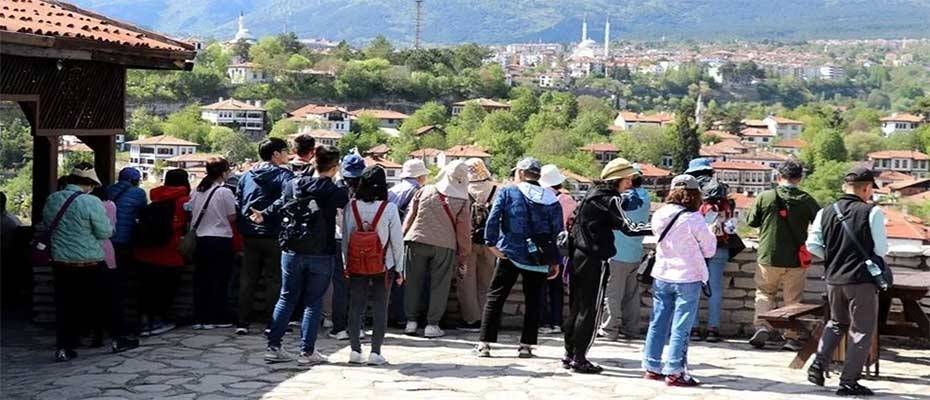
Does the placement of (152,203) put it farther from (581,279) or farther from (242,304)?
(581,279)

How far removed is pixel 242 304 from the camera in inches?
281

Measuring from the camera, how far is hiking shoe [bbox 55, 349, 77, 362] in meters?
6.41

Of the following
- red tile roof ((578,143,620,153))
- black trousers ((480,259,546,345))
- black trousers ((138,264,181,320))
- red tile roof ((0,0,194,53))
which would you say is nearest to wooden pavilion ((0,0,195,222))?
red tile roof ((0,0,194,53))

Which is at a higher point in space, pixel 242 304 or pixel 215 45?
pixel 215 45

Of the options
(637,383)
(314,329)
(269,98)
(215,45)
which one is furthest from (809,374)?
(215,45)

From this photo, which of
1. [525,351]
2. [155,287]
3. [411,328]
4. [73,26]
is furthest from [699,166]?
[73,26]

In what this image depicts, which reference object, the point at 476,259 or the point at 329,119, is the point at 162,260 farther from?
the point at 329,119

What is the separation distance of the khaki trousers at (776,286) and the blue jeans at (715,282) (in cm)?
22

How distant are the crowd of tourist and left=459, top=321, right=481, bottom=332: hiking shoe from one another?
0.01 meters

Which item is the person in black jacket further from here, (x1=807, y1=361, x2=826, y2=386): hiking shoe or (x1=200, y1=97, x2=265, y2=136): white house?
(x1=200, y1=97, x2=265, y2=136): white house

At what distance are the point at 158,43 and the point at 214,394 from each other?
3.54 metres

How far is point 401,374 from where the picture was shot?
6023mm

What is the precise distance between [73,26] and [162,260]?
1.68 metres

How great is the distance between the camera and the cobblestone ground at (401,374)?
5578 mm
